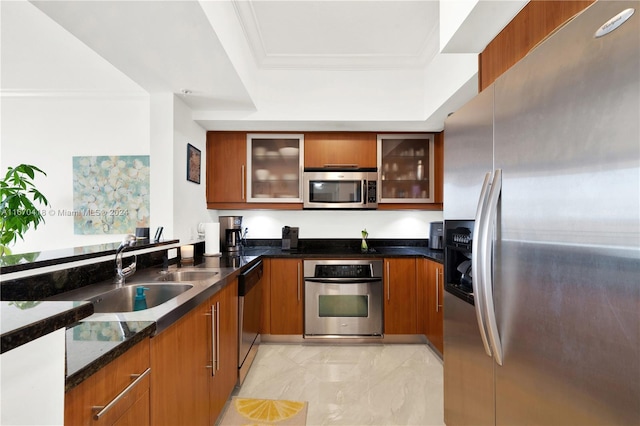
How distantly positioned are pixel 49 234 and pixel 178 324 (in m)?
2.72

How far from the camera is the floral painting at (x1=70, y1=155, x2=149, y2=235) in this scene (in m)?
3.02

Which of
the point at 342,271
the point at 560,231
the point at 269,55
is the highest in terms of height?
the point at 269,55

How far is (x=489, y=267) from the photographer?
115cm

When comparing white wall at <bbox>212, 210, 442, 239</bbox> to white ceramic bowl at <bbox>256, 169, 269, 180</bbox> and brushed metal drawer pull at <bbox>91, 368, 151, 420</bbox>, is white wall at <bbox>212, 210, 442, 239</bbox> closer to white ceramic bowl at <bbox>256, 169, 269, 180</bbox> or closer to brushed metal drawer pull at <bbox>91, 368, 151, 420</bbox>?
white ceramic bowl at <bbox>256, 169, 269, 180</bbox>

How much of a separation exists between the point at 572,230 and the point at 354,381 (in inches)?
79.4

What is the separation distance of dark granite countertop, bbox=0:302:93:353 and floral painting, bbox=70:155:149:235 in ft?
9.17

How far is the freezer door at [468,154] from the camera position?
1.28m

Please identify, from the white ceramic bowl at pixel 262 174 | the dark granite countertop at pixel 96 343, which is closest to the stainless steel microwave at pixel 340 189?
the white ceramic bowl at pixel 262 174

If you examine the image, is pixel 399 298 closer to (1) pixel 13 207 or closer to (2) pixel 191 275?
(2) pixel 191 275

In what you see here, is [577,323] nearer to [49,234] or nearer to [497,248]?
[497,248]

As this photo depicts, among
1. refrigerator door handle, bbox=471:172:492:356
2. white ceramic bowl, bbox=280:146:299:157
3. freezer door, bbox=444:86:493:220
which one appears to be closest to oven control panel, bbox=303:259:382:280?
white ceramic bowl, bbox=280:146:299:157

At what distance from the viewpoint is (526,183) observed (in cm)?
102

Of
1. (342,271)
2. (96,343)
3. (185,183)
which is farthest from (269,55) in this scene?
(96,343)

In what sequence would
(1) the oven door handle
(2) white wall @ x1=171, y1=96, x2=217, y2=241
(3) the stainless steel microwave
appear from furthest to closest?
(3) the stainless steel microwave, (1) the oven door handle, (2) white wall @ x1=171, y1=96, x2=217, y2=241
